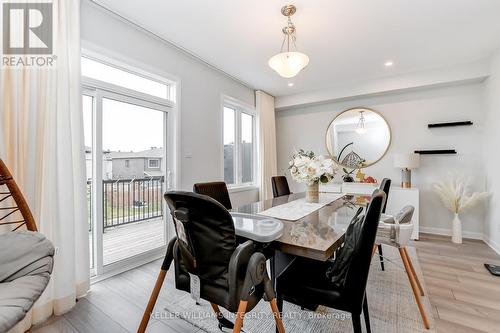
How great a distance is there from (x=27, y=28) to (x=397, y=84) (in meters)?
4.71

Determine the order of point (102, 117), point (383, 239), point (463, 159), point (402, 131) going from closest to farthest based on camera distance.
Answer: point (383, 239)
point (102, 117)
point (463, 159)
point (402, 131)

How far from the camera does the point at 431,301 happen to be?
188 centimetres

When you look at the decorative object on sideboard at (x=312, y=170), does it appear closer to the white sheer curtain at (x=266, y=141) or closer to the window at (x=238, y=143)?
the window at (x=238, y=143)

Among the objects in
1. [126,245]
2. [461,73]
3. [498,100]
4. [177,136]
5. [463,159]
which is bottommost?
[126,245]

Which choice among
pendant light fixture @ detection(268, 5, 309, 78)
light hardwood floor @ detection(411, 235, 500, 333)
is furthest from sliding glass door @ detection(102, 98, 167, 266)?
light hardwood floor @ detection(411, 235, 500, 333)

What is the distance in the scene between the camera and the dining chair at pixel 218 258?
1.00 meters

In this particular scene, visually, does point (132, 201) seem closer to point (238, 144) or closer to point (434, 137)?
point (238, 144)

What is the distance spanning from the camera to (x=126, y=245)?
2789 mm

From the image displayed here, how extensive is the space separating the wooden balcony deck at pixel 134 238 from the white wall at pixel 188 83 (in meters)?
0.66

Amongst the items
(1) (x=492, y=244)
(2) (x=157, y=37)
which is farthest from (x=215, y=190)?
(1) (x=492, y=244)

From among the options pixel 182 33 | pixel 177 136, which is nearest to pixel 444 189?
pixel 177 136

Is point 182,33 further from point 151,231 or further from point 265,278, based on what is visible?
point 265,278

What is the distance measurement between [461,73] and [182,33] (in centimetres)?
403

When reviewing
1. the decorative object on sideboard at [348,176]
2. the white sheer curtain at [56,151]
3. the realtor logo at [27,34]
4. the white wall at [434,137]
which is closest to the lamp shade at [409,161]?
the white wall at [434,137]
